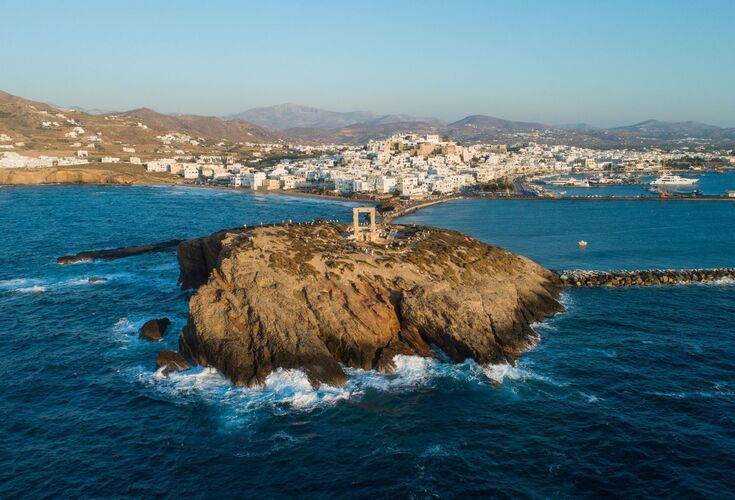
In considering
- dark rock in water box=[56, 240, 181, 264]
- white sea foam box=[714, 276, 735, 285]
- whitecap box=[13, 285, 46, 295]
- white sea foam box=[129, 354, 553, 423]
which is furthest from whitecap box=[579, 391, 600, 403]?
dark rock in water box=[56, 240, 181, 264]

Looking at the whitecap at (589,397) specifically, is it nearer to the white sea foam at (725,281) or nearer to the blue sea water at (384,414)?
the blue sea water at (384,414)

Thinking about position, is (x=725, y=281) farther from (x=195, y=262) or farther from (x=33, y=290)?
(x=33, y=290)

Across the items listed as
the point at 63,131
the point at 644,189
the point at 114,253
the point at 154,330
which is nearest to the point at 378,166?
the point at 644,189

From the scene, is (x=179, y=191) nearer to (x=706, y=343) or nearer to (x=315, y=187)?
(x=315, y=187)

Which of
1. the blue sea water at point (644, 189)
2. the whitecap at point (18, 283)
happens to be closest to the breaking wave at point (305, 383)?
the whitecap at point (18, 283)

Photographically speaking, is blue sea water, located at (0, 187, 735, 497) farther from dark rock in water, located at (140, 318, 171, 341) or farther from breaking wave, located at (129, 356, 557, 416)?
dark rock in water, located at (140, 318, 171, 341)
